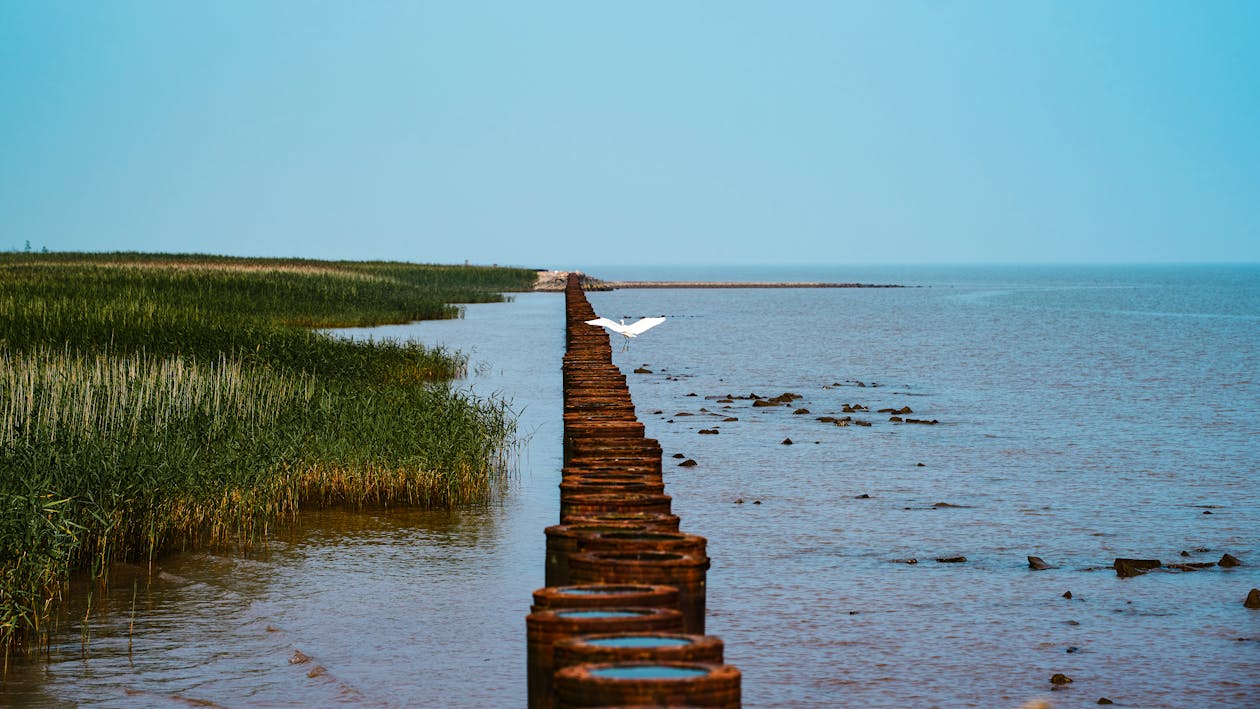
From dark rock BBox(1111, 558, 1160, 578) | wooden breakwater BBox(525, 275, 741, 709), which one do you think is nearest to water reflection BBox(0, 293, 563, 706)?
wooden breakwater BBox(525, 275, 741, 709)

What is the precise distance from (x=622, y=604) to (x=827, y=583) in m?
7.69

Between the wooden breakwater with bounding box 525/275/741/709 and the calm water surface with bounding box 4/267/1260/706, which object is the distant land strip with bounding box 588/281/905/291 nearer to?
the calm water surface with bounding box 4/267/1260/706

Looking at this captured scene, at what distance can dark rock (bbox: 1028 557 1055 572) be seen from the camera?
48.5 ft

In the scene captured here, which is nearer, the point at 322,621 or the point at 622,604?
the point at 622,604

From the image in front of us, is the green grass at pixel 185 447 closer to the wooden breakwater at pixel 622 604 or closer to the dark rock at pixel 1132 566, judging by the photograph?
the wooden breakwater at pixel 622 604

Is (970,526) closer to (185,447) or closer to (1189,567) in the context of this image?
(1189,567)

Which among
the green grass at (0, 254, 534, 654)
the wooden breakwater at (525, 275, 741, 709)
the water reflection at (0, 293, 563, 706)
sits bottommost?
the water reflection at (0, 293, 563, 706)

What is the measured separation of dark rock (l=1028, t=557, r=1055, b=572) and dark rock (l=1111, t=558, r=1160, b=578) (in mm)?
664

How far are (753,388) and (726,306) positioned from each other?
71.2 metres

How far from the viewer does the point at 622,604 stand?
652cm

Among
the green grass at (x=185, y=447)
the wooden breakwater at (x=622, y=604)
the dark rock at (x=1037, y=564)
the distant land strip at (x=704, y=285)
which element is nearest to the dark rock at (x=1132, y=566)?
the dark rock at (x=1037, y=564)

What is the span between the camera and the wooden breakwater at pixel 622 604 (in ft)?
17.4

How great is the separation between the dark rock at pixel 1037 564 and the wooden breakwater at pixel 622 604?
5.12 meters

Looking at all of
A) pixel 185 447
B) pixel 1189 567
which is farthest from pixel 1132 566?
pixel 185 447
